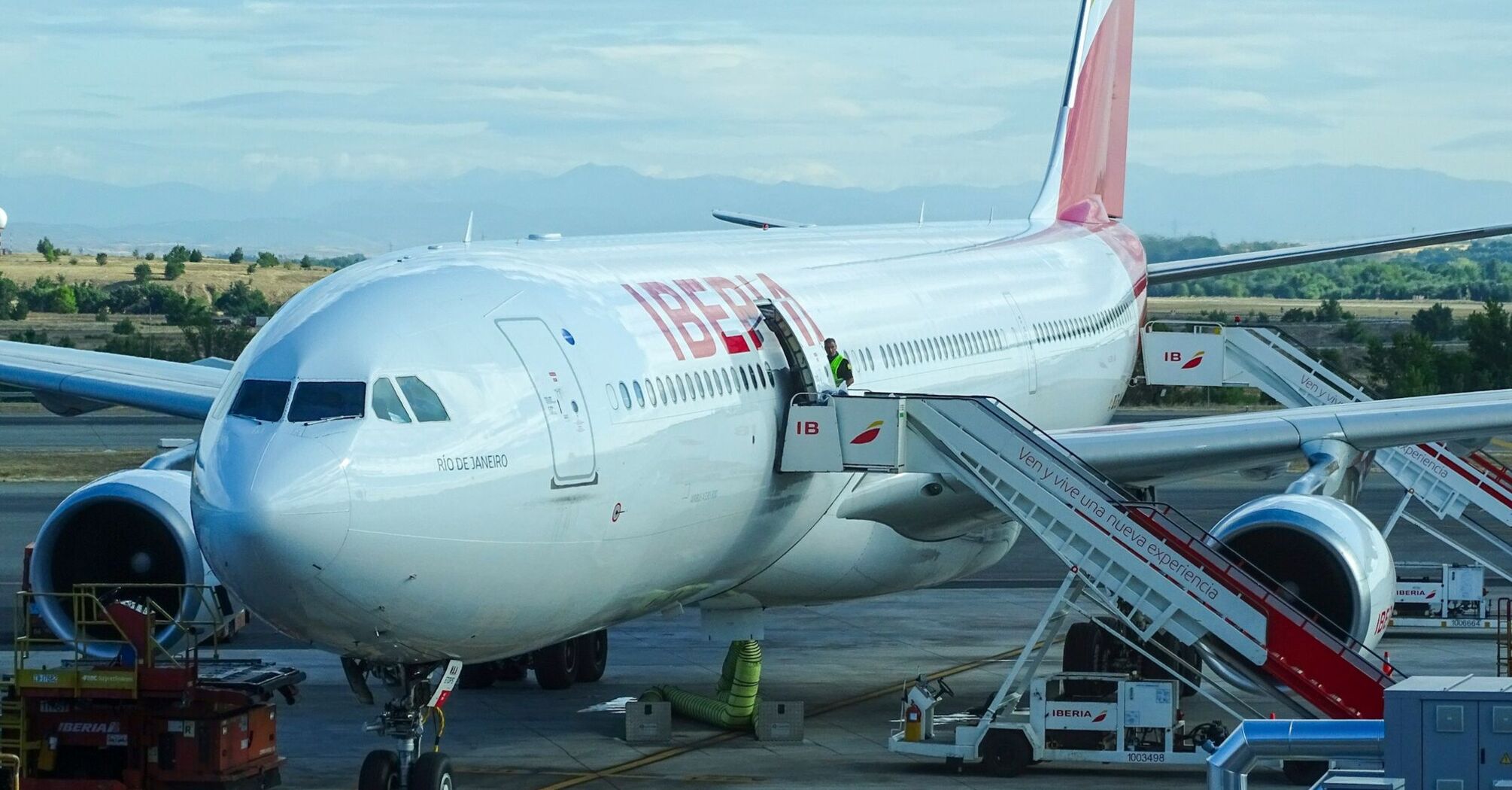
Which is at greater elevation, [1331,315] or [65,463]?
[1331,315]

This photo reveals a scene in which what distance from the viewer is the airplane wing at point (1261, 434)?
59.0 feet

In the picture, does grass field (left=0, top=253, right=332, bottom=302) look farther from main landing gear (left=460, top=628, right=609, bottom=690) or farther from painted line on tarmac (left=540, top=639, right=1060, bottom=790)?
painted line on tarmac (left=540, top=639, right=1060, bottom=790)

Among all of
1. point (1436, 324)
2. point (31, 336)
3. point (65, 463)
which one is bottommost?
point (65, 463)

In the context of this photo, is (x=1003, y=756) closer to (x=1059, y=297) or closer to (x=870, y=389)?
(x=870, y=389)

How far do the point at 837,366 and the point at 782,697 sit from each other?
4244 mm

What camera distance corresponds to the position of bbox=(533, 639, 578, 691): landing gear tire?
20297 mm

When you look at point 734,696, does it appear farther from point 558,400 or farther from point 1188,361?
point 1188,361

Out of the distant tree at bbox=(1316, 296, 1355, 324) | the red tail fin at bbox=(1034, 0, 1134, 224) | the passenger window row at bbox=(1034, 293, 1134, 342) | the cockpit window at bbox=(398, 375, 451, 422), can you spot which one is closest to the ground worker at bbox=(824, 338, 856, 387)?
the cockpit window at bbox=(398, 375, 451, 422)

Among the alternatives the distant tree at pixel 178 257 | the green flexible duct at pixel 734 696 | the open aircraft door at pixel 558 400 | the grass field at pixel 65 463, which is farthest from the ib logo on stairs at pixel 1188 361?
the distant tree at pixel 178 257

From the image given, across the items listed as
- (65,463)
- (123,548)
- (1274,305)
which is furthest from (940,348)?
(1274,305)

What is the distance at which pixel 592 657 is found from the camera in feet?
68.8

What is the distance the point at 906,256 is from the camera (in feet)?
72.6

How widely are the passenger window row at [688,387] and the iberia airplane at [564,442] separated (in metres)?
0.03

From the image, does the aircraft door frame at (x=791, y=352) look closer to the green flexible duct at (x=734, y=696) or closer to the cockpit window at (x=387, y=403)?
the green flexible duct at (x=734, y=696)
